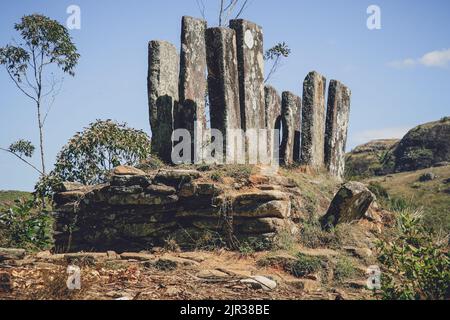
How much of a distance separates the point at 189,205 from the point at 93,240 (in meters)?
1.95

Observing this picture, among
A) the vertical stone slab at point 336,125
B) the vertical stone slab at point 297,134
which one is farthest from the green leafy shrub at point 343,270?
the vertical stone slab at point 336,125

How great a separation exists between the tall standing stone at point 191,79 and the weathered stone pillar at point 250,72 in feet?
2.59

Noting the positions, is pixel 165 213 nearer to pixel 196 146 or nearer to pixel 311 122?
pixel 196 146

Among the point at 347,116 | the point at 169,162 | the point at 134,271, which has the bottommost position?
the point at 134,271

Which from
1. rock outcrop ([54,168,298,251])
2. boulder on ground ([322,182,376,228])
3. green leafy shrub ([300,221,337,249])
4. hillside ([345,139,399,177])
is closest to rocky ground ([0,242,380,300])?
green leafy shrub ([300,221,337,249])

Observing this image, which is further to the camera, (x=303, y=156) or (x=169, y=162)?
(x=303, y=156)

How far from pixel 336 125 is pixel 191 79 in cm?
407

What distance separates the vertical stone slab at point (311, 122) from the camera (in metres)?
12.6

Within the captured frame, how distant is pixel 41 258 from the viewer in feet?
30.0

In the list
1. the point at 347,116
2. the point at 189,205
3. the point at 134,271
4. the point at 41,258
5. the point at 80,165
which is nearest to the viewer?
the point at 134,271

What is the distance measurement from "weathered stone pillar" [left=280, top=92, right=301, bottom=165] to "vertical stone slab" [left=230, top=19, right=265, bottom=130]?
2.74ft
